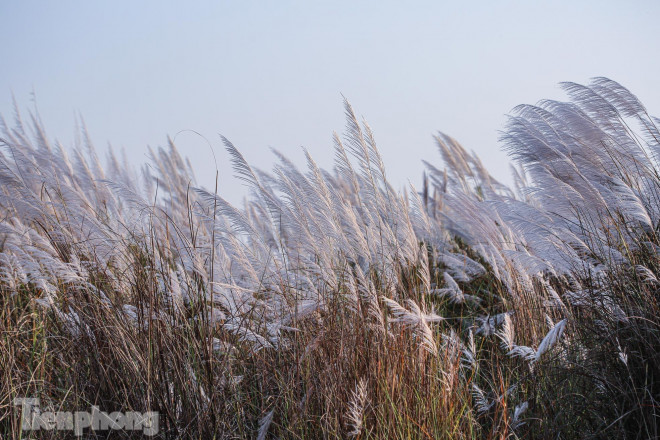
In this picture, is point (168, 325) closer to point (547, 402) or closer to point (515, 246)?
point (547, 402)

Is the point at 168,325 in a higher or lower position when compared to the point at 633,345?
higher

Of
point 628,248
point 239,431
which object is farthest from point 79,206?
point 628,248

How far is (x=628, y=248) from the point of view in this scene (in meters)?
2.72

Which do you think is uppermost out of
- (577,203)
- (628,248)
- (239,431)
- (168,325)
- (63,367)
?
(577,203)

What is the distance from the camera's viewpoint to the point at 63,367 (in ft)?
9.07

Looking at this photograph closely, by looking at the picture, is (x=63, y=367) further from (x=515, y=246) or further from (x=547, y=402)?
(x=515, y=246)

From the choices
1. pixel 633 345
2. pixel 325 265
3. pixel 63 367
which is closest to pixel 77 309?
pixel 63 367

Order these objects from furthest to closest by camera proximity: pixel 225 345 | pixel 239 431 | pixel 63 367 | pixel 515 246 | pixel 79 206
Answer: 1. pixel 515 246
2. pixel 79 206
3. pixel 63 367
4. pixel 225 345
5. pixel 239 431

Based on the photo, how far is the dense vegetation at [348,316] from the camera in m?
2.30

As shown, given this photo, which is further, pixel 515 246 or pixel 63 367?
pixel 515 246

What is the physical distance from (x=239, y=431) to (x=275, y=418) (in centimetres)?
16

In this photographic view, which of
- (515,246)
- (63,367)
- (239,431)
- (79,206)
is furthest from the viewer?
(515,246)

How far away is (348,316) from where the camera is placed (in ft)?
9.11

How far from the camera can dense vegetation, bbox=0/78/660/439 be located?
230 centimetres
